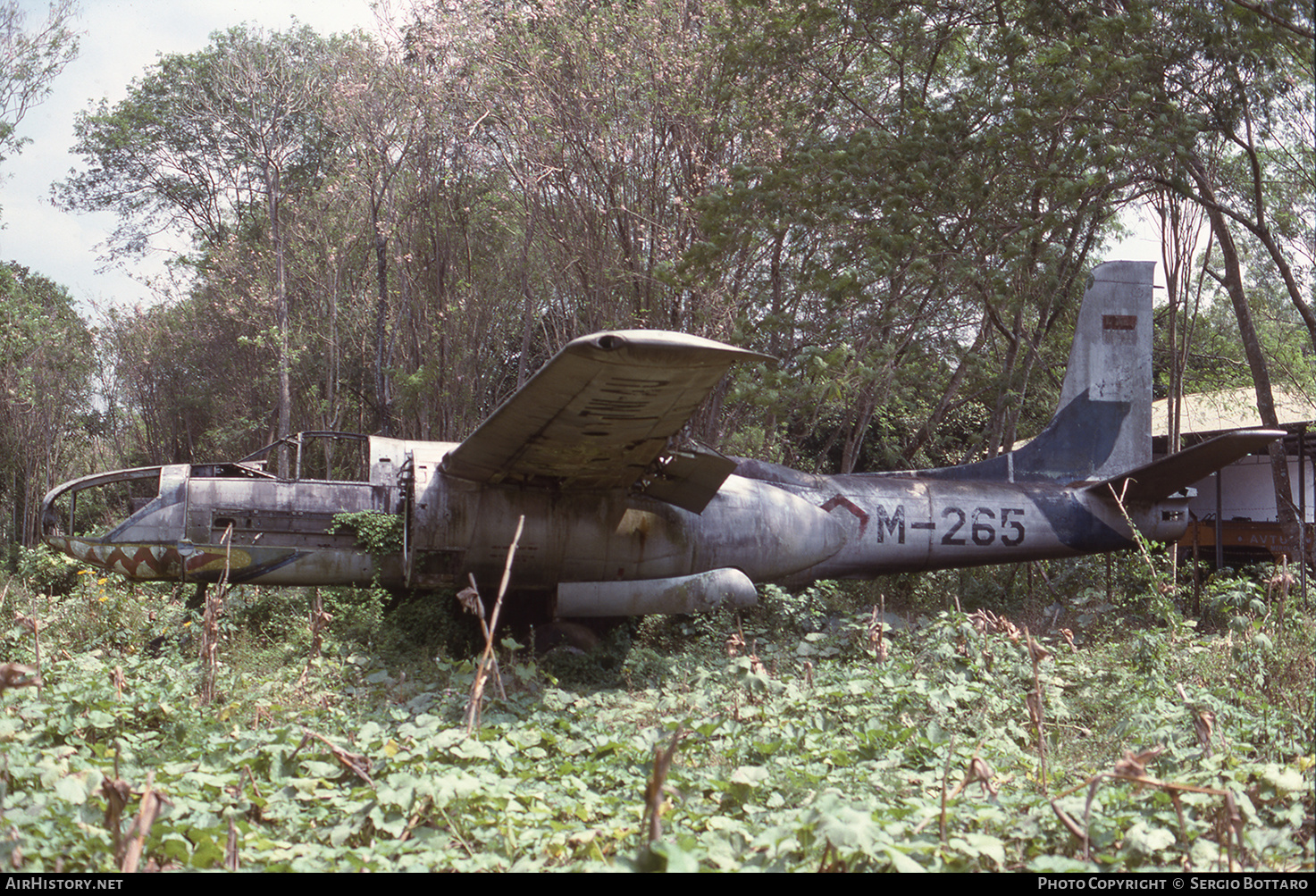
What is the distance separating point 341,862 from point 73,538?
6717 millimetres

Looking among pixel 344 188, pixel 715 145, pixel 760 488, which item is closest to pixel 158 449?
pixel 344 188

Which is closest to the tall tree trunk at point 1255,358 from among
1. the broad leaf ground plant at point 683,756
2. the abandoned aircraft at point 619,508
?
the abandoned aircraft at point 619,508

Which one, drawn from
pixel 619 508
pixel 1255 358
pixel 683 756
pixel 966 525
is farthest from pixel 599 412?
pixel 1255 358

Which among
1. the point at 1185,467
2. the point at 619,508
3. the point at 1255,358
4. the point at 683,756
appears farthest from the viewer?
the point at 1255,358

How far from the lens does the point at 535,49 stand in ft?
48.6

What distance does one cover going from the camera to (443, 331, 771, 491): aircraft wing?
Result: 6.02 m

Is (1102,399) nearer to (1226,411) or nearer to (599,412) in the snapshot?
(599,412)

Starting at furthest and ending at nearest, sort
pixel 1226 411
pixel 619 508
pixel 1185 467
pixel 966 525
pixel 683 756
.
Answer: pixel 1226 411 → pixel 966 525 → pixel 1185 467 → pixel 619 508 → pixel 683 756

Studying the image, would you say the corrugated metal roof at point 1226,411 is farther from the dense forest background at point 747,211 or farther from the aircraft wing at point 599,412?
the aircraft wing at point 599,412

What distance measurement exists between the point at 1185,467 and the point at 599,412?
793 cm

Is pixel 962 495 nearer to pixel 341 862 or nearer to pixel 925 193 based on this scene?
pixel 925 193

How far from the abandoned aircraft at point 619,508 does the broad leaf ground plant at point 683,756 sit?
0.90m

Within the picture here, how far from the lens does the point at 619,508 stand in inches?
378

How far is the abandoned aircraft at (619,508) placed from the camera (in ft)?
25.2
